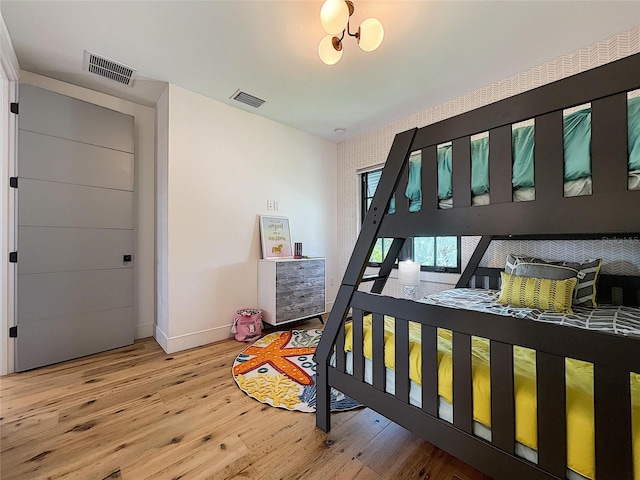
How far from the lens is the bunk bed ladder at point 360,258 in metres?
1.22

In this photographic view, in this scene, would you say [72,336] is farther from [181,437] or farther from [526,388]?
[526,388]

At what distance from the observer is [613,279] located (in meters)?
1.92

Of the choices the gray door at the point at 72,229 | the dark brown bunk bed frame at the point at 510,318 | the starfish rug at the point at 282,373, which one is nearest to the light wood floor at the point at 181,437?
the starfish rug at the point at 282,373

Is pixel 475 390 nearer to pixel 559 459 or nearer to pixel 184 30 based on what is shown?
pixel 559 459

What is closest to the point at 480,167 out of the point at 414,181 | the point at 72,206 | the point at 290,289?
the point at 414,181

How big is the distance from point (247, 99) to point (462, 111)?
2.21m

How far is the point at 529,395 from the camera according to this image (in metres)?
0.83

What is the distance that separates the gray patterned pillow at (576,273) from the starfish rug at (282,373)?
5.34 feet

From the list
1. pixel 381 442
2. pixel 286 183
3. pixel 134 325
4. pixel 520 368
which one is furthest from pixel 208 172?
pixel 520 368

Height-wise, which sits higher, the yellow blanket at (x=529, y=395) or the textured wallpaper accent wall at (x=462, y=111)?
the textured wallpaper accent wall at (x=462, y=111)

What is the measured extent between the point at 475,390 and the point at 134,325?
3053 millimetres

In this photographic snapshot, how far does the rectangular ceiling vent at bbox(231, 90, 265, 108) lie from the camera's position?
2.63 m

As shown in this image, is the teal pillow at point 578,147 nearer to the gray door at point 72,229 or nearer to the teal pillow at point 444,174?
the teal pillow at point 444,174

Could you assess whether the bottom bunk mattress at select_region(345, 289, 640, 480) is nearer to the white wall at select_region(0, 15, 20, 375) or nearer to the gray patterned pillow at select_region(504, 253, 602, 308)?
the gray patterned pillow at select_region(504, 253, 602, 308)
